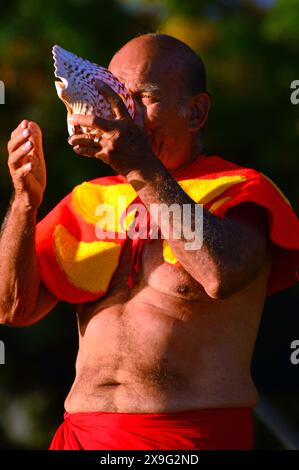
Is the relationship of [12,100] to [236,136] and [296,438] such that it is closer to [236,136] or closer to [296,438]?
[236,136]

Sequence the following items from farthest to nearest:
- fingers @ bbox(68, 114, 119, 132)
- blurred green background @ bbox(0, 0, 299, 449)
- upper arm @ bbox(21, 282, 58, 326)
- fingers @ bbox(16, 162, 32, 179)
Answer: blurred green background @ bbox(0, 0, 299, 449) → upper arm @ bbox(21, 282, 58, 326) → fingers @ bbox(16, 162, 32, 179) → fingers @ bbox(68, 114, 119, 132)

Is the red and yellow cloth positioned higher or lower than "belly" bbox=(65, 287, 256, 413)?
higher

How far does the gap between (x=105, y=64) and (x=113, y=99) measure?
4377 mm

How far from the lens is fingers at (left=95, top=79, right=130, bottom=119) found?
3.33 meters

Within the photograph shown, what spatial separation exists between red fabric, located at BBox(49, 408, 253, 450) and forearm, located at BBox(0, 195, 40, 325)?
0.45 m

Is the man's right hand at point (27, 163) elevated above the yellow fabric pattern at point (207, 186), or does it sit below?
above

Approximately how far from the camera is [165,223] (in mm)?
3359

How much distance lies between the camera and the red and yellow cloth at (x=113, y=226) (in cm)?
366

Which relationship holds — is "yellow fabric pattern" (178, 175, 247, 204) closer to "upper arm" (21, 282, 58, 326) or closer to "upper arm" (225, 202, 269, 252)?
"upper arm" (225, 202, 269, 252)

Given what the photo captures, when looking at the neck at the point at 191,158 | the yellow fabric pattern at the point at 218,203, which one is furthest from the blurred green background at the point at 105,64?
the yellow fabric pattern at the point at 218,203

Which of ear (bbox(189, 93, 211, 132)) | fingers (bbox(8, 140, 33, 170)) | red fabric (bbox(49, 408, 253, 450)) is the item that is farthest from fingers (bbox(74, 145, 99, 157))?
red fabric (bbox(49, 408, 253, 450))

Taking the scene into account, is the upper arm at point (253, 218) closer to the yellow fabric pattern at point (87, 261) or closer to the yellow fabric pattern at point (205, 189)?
the yellow fabric pattern at point (205, 189)

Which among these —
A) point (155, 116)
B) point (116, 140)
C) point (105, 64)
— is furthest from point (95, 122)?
point (105, 64)

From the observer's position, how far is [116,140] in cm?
331
